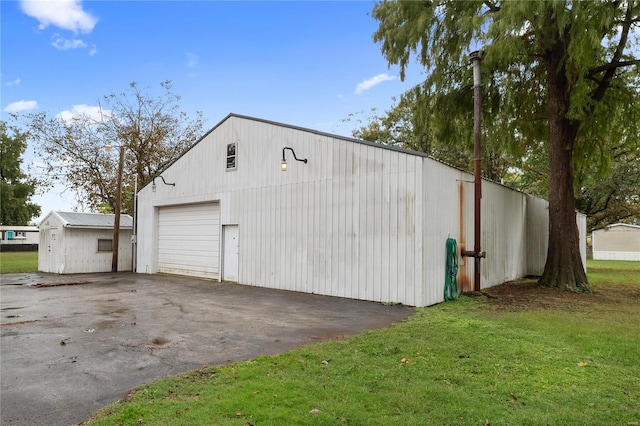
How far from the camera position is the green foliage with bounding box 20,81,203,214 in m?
24.1

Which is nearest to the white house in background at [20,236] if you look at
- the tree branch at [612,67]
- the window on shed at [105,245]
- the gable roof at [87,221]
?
the gable roof at [87,221]

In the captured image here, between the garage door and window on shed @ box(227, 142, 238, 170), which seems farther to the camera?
the garage door

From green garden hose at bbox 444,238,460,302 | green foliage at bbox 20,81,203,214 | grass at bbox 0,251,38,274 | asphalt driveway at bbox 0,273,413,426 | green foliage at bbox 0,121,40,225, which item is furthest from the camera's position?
green foliage at bbox 0,121,40,225

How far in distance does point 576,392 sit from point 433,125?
1159 cm

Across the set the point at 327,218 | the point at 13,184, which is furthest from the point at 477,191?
the point at 13,184

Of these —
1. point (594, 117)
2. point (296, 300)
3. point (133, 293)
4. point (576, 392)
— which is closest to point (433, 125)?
point (594, 117)

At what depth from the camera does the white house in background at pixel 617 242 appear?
1181 inches

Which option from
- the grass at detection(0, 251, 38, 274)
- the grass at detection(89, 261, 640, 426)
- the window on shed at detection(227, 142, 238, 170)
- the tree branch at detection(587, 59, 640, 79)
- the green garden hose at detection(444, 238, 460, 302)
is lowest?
the grass at detection(0, 251, 38, 274)

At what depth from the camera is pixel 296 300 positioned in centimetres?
912

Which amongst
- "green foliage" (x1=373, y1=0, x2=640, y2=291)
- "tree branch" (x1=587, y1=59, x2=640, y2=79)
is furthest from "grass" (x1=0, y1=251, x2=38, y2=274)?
"tree branch" (x1=587, y1=59, x2=640, y2=79)

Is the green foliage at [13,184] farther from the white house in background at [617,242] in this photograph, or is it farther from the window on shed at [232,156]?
the white house in background at [617,242]

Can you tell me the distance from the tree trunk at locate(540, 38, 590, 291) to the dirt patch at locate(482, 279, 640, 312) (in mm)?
806

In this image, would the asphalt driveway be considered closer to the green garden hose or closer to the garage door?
the green garden hose

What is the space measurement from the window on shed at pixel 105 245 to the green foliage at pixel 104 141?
326 inches
